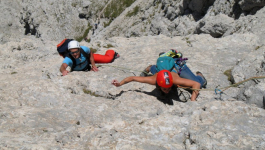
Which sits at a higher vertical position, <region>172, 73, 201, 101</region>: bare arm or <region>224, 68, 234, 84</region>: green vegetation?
<region>172, 73, 201, 101</region>: bare arm

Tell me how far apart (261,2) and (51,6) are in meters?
A: 79.6

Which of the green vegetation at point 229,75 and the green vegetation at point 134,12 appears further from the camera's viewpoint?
the green vegetation at point 134,12

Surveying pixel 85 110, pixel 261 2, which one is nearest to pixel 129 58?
pixel 85 110

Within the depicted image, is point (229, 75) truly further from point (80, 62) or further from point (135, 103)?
point (80, 62)

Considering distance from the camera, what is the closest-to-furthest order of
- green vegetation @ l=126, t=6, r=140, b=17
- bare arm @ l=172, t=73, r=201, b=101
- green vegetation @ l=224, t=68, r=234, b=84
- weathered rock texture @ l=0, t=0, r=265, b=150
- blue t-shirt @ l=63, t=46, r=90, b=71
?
weathered rock texture @ l=0, t=0, r=265, b=150
bare arm @ l=172, t=73, r=201, b=101
green vegetation @ l=224, t=68, r=234, b=84
blue t-shirt @ l=63, t=46, r=90, b=71
green vegetation @ l=126, t=6, r=140, b=17

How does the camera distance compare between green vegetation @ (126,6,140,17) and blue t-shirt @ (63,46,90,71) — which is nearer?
blue t-shirt @ (63,46,90,71)

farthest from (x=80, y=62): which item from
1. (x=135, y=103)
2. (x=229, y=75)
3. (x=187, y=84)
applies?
(x=229, y=75)

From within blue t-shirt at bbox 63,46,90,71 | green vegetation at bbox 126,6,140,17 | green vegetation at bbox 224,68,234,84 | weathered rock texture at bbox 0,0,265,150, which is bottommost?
green vegetation at bbox 224,68,234,84

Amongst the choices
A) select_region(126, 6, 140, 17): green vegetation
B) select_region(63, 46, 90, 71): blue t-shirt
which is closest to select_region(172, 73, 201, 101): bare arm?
select_region(63, 46, 90, 71): blue t-shirt

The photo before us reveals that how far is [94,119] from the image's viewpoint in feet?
19.4

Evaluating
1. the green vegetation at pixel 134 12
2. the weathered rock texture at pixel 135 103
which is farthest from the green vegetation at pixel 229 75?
the green vegetation at pixel 134 12

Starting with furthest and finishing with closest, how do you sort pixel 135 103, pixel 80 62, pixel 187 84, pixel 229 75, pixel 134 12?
1. pixel 134 12
2. pixel 80 62
3. pixel 229 75
4. pixel 187 84
5. pixel 135 103

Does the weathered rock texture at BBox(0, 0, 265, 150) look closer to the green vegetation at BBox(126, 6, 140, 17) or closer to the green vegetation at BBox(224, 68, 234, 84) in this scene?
the green vegetation at BBox(224, 68, 234, 84)

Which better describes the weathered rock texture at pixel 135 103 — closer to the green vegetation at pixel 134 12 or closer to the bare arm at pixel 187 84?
the bare arm at pixel 187 84
